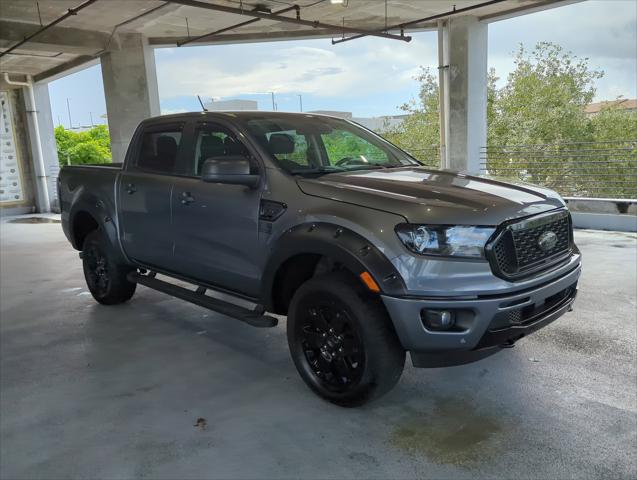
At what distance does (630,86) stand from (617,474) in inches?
1050

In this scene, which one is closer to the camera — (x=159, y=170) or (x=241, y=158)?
(x=241, y=158)

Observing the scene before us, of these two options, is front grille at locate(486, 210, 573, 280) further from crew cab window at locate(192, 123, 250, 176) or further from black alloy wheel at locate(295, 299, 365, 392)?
crew cab window at locate(192, 123, 250, 176)

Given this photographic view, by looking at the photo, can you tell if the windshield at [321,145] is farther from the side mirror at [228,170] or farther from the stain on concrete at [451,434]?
the stain on concrete at [451,434]

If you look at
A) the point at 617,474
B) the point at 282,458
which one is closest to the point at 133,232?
the point at 282,458

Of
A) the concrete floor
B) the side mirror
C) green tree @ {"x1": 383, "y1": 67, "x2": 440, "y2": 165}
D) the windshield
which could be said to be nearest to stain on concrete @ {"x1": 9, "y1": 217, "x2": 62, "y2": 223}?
the concrete floor

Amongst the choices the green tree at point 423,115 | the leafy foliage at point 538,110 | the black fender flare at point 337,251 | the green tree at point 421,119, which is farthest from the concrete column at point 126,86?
the green tree at point 421,119

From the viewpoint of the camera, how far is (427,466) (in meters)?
2.26

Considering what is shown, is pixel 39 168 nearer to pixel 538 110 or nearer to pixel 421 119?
pixel 421 119

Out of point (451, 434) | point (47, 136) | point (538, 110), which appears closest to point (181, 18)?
point (47, 136)

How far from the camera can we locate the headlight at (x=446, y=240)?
2.36 m

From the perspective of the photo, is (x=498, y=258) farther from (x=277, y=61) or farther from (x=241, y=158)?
(x=277, y=61)

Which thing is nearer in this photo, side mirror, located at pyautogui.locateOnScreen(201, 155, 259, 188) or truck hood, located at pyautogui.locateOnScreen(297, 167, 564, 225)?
truck hood, located at pyautogui.locateOnScreen(297, 167, 564, 225)

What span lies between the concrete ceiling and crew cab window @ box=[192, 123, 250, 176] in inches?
226

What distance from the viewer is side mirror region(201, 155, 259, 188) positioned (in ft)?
9.59
